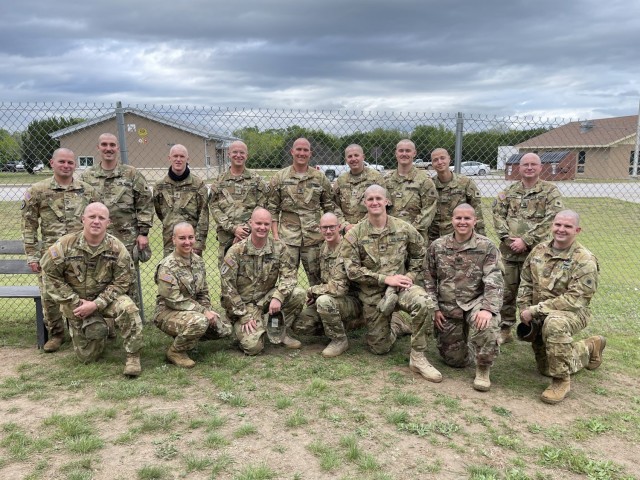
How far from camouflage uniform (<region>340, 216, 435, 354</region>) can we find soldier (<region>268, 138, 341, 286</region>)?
793 mm

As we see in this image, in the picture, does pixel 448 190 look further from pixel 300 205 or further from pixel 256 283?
pixel 256 283

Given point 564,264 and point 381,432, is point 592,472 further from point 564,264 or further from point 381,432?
point 564,264

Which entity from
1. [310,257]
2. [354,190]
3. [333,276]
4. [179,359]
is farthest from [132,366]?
[354,190]

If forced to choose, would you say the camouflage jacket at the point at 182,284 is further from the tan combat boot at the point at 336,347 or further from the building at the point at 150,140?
the building at the point at 150,140

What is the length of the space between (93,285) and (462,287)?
10.9ft

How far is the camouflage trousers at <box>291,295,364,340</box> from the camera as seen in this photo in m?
4.85

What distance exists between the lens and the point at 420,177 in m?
5.34

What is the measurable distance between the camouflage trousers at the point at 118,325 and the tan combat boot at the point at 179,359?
0.31m

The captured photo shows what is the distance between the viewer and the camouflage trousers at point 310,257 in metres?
5.62

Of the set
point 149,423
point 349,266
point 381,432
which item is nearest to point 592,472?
point 381,432

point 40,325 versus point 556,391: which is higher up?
point 40,325

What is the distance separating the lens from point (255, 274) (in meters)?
4.99

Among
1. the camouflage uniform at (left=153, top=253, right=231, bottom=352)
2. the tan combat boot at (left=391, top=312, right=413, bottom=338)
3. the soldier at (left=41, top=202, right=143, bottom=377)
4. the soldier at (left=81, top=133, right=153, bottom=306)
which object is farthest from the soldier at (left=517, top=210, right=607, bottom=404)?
the soldier at (left=81, top=133, right=153, bottom=306)

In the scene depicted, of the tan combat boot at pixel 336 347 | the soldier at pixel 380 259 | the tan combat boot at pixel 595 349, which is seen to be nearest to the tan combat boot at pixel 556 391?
the tan combat boot at pixel 595 349
